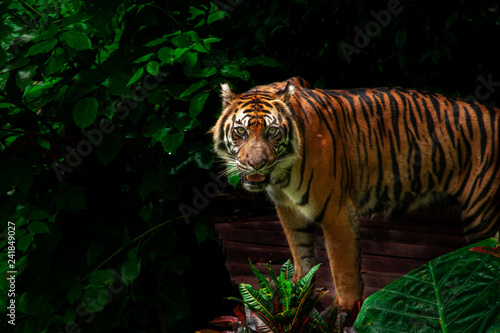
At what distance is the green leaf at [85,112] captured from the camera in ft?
10.7

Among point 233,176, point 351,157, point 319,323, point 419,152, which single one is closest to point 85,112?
point 233,176

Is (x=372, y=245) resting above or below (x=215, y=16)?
below

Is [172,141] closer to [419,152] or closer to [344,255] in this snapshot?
[344,255]

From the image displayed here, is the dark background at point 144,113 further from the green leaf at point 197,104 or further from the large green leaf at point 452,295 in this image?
the large green leaf at point 452,295

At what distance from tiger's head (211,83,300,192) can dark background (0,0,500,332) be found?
219mm

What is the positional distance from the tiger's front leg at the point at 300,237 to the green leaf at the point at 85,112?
1.35 metres

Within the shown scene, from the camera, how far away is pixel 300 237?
375 centimetres

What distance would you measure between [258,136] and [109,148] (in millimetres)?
1071

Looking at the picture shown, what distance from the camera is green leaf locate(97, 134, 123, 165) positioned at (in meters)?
3.60

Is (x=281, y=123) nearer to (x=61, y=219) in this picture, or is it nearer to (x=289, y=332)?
(x=289, y=332)

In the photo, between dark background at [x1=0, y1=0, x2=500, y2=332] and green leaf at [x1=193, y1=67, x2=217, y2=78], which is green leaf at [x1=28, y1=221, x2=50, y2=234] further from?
green leaf at [x1=193, y1=67, x2=217, y2=78]

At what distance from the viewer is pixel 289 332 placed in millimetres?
3025

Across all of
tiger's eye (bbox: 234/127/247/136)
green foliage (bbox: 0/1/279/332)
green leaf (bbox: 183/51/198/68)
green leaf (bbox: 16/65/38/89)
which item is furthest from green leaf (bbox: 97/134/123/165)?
tiger's eye (bbox: 234/127/247/136)

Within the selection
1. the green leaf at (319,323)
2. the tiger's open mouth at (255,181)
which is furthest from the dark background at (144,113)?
the green leaf at (319,323)
